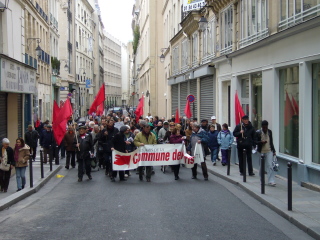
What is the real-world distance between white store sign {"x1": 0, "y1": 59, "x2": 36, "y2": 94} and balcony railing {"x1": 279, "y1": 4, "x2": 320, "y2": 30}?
895cm

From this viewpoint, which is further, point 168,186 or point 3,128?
point 3,128

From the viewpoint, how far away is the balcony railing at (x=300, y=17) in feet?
38.1

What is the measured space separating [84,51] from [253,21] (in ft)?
173

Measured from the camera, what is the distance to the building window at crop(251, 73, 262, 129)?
54.1 feet

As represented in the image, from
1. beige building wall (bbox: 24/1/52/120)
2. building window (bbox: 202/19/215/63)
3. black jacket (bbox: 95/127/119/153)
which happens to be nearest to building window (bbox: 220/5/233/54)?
building window (bbox: 202/19/215/63)

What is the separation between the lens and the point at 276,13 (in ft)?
46.6

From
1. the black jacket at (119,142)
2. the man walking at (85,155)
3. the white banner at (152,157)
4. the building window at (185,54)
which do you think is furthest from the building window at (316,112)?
the building window at (185,54)

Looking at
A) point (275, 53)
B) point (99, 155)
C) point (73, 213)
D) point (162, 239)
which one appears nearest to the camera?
point (162, 239)

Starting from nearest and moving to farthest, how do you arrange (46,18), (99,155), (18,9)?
(99,155), (18,9), (46,18)

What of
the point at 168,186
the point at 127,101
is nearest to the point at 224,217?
the point at 168,186

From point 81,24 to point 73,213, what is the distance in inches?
2287

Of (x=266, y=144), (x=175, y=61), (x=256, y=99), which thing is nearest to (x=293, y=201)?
(x=266, y=144)

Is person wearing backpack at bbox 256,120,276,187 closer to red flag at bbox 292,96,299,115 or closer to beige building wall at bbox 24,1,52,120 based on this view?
red flag at bbox 292,96,299,115

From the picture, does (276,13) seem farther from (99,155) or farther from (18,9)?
(18,9)
